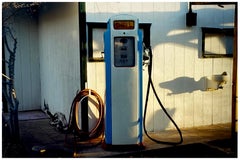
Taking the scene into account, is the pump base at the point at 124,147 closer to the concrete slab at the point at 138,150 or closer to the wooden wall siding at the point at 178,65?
the concrete slab at the point at 138,150

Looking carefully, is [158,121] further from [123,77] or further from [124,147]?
[123,77]

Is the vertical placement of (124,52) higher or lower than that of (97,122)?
higher

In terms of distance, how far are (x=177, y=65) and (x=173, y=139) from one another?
1192mm

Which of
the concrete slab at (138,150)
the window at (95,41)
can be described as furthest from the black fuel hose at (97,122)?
the window at (95,41)

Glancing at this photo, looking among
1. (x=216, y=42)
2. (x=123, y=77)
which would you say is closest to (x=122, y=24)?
(x=123, y=77)

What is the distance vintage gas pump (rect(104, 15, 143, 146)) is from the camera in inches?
165

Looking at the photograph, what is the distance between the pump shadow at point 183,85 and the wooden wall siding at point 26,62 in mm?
3119

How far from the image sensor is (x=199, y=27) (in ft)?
18.1

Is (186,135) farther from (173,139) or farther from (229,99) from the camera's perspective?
(229,99)

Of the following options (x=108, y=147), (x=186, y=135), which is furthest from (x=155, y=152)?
(x=186, y=135)

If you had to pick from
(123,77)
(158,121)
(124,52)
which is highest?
(124,52)

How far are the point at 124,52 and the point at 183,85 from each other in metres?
1.63

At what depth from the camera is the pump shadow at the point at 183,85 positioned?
5.38m

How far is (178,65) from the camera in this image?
5.39 meters
